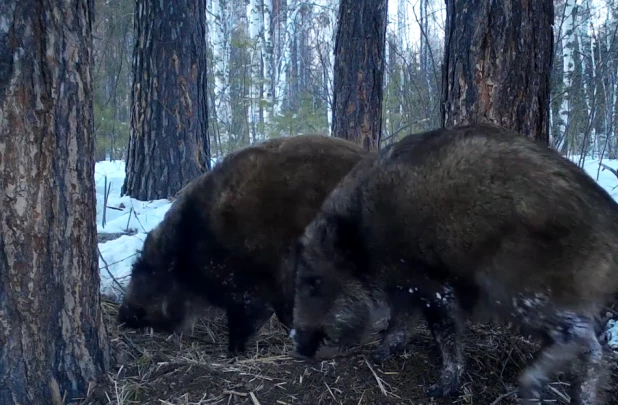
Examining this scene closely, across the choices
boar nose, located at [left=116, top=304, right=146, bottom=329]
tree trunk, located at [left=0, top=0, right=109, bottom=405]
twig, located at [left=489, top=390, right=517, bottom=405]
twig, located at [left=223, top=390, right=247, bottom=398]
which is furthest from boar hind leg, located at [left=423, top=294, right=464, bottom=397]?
boar nose, located at [left=116, top=304, right=146, bottom=329]

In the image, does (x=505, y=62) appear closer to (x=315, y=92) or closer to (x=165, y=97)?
(x=165, y=97)

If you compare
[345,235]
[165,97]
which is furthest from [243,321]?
[165,97]

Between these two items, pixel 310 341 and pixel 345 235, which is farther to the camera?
pixel 310 341

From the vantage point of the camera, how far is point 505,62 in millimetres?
4172

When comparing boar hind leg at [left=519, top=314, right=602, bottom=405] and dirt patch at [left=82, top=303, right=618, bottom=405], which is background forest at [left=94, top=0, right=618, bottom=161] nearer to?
dirt patch at [left=82, top=303, right=618, bottom=405]

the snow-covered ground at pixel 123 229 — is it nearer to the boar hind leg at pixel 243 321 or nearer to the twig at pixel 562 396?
the twig at pixel 562 396

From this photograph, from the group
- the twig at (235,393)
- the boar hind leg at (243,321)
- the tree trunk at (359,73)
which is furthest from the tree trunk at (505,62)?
the tree trunk at (359,73)

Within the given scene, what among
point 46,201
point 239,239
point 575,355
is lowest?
point 575,355

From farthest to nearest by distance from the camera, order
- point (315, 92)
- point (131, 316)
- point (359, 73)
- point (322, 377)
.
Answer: point (315, 92)
point (359, 73)
point (131, 316)
point (322, 377)

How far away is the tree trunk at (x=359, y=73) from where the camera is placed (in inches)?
362

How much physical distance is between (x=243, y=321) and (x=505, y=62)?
2.31 m

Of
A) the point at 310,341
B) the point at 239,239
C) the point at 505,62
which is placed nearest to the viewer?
the point at 310,341

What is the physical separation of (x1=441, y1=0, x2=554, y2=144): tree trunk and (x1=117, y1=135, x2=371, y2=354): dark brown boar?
81 centimetres

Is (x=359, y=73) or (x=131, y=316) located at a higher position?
(x=359, y=73)
